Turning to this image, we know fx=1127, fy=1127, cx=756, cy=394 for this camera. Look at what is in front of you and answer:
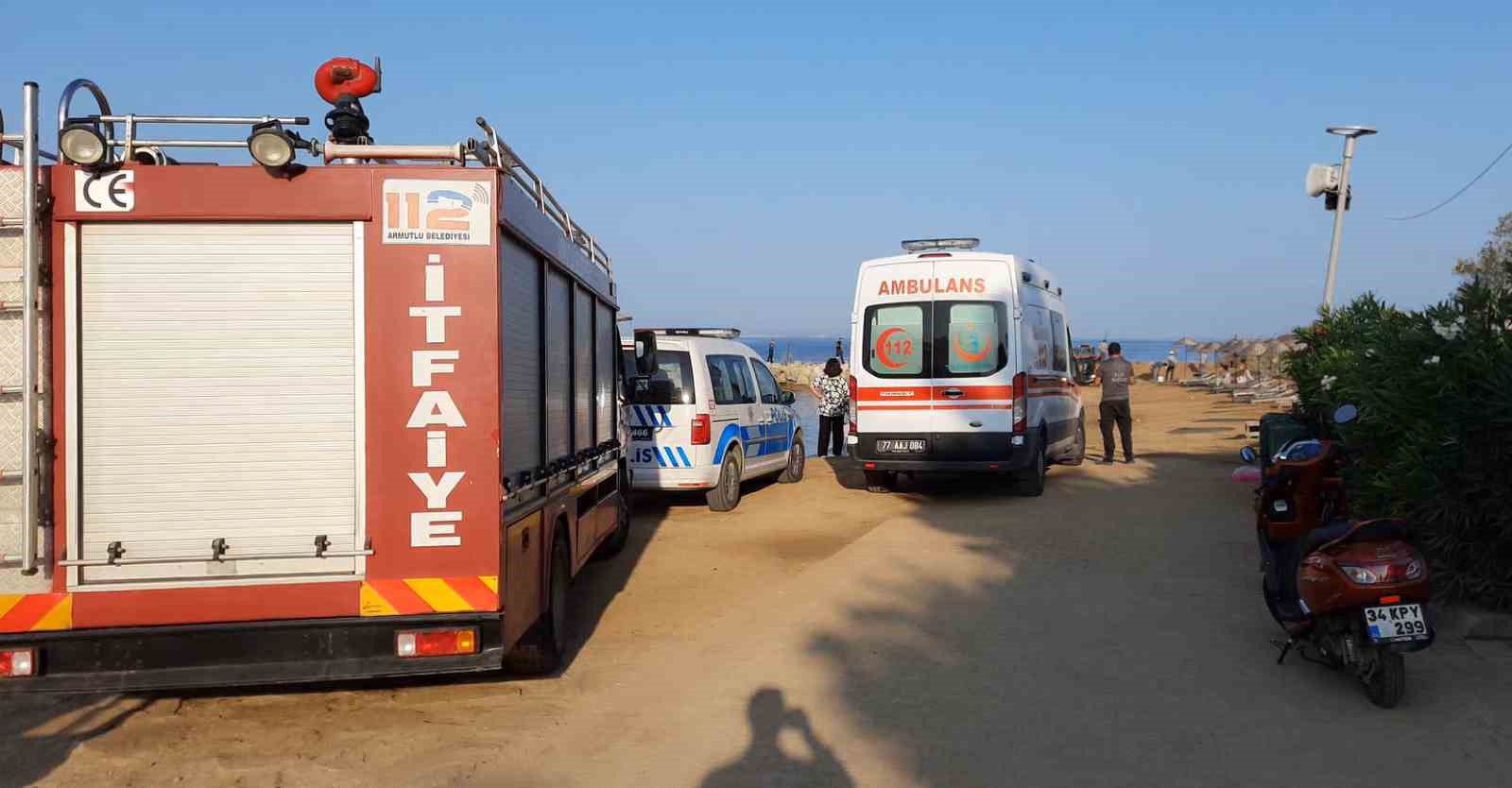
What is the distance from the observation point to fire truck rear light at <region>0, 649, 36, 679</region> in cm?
473

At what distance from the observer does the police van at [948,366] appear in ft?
39.7

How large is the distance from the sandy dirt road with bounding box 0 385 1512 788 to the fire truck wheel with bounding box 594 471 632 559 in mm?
1289

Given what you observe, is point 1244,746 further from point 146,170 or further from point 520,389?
point 146,170

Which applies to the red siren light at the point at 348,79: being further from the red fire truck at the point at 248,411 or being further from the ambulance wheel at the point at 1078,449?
the ambulance wheel at the point at 1078,449

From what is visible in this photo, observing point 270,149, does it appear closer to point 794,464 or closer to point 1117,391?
point 794,464

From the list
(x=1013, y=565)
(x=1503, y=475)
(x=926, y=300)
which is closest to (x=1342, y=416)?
(x=1503, y=475)

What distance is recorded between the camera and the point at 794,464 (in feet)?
50.4

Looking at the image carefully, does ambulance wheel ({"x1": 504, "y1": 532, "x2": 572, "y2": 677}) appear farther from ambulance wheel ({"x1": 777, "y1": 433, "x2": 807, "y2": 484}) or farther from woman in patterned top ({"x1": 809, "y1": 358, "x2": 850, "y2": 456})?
woman in patterned top ({"x1": 809, "y1": 358, "x2": 850, "y2": 456})

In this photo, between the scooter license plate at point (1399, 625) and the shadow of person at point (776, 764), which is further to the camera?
the scooter license plate at point (1399, 625)

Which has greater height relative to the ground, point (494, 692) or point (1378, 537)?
point (1378, 537)

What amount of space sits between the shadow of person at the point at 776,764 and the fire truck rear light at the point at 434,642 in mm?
1254

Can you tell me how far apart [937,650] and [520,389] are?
283cm

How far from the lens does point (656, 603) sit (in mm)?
8250

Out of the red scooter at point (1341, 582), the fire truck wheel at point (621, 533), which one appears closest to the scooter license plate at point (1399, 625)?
the red scooter at point (1341, 582)
